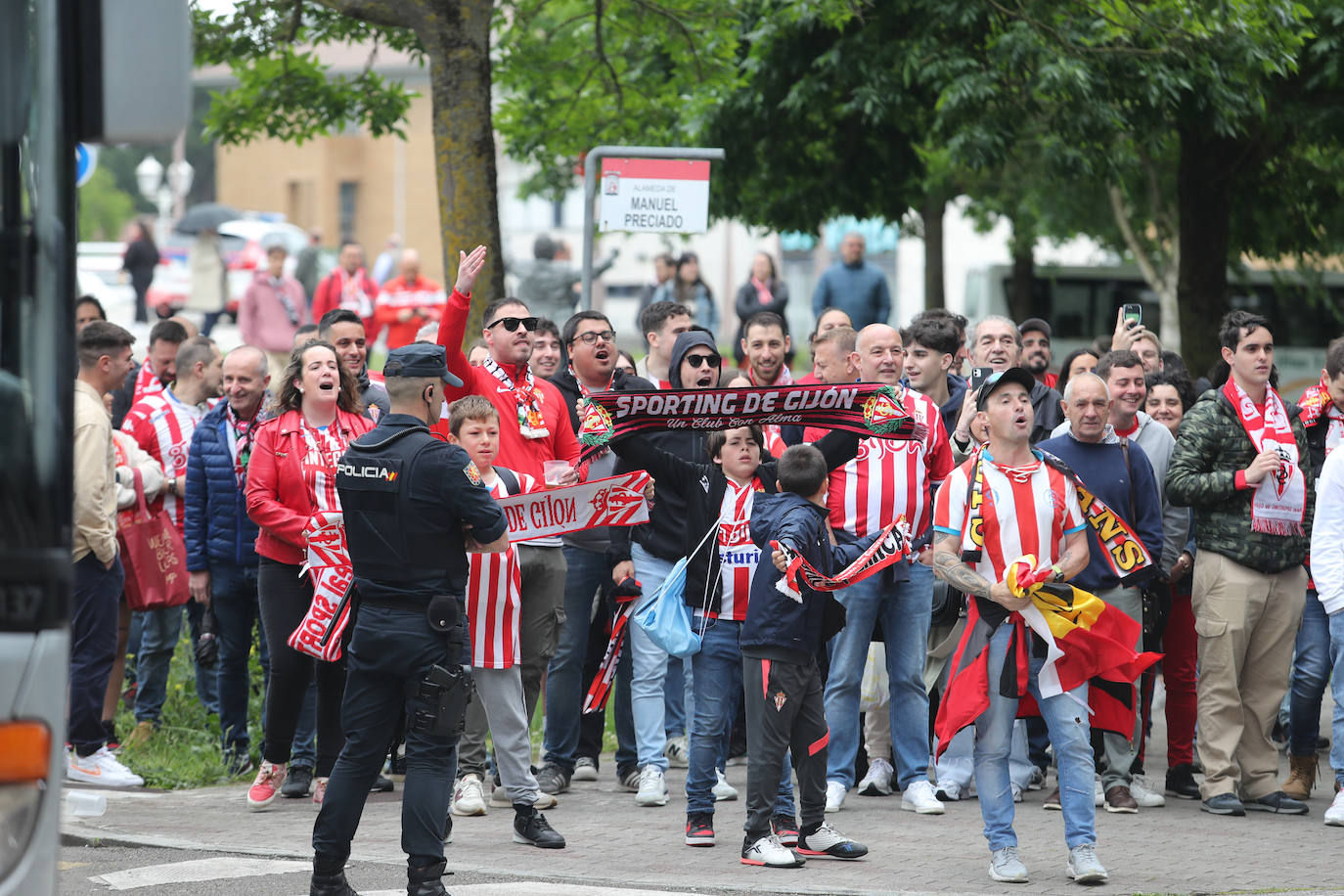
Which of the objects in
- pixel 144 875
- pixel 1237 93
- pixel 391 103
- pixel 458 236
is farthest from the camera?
pixel 1237 93

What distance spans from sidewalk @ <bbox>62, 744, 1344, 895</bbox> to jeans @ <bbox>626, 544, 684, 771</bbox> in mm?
300

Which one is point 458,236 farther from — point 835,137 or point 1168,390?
point 835,137

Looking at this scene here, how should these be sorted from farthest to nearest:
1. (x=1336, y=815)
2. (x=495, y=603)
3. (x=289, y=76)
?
(x=289, y=76) < (x=1336, y=815) < (x=495, y=603)

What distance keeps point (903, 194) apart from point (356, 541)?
41.3 feet

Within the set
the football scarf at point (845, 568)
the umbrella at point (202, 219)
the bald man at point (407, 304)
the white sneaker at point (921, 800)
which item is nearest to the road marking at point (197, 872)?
the football scarf at point (845, 568)

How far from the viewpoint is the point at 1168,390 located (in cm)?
974

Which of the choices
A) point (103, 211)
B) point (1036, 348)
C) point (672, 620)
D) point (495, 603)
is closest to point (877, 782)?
point (672, 620)

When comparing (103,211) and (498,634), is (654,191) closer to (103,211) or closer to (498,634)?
(498,634)

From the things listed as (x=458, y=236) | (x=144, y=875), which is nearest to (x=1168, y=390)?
(x=458, y=236)

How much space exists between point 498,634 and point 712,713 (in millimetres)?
1025

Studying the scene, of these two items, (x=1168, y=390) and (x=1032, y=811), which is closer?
(x=1032, y=811)

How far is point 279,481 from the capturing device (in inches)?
334

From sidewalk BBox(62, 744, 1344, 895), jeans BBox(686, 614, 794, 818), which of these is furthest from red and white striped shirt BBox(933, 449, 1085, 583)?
sidewalk BBox(62, 744, 1344, 895)

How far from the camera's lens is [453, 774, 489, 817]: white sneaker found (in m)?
8.30
